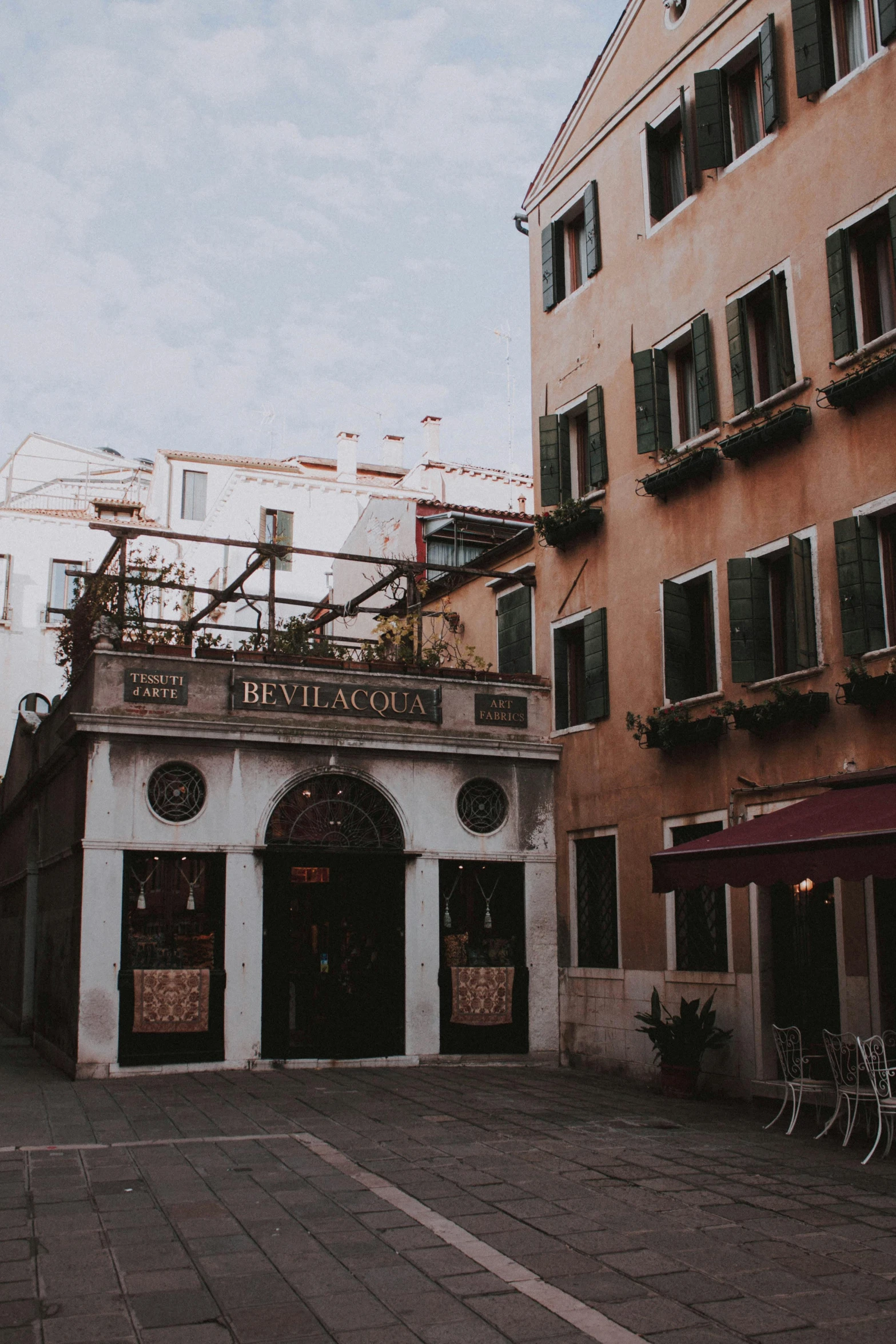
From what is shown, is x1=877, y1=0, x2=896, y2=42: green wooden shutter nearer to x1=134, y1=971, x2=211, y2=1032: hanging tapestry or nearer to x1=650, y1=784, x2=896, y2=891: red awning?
x1=650, y1=784, x2=896, y2=891: red awning

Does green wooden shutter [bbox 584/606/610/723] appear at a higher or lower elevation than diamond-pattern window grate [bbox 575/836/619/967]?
higher

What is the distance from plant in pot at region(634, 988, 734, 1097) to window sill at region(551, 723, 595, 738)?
13.1ft

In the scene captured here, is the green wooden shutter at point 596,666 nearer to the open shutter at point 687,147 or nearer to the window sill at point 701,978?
the window sill at point 701,978

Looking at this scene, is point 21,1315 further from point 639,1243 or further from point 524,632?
point 524,632

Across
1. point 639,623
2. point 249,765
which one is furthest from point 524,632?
point 249,765

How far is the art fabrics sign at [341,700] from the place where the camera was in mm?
15156

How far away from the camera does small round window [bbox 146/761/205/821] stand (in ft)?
47.7

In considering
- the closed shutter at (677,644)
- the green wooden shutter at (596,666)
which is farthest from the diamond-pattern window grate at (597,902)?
the closed shutter at (677,644)

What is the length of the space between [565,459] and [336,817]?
216 inches

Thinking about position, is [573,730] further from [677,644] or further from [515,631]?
[677,644]

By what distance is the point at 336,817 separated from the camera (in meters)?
15.4

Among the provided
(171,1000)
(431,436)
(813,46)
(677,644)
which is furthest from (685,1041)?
(431,436)

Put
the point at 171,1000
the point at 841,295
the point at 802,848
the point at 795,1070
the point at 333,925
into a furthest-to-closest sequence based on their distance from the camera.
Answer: the point at 333,925
the point at 171,1000
the point at 841,295
the point at 795,1070
the point at 802,848

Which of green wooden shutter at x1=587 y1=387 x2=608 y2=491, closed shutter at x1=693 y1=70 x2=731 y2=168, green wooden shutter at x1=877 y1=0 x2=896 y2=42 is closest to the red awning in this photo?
green wooden shutter at x1=587 y1=387 x2=608 y2=491
